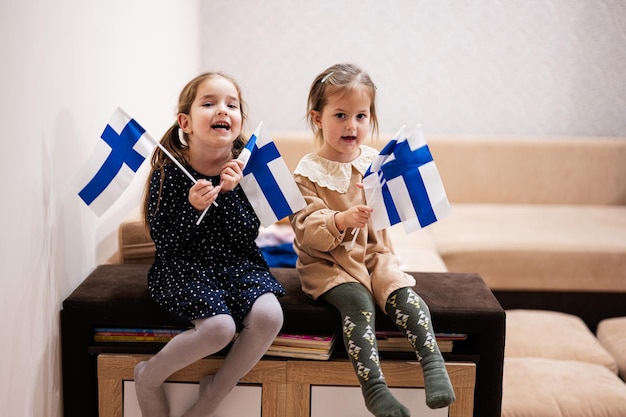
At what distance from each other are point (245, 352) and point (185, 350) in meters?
0.14

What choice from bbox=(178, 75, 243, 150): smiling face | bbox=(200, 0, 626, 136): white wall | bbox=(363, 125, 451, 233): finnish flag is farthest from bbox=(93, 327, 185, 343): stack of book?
bbox=(200, 0, 626, 136): white wall

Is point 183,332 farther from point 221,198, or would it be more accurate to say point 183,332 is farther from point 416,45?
point 416,45

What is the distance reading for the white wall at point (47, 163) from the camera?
161 centimetres

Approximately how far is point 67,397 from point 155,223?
520 millimetres

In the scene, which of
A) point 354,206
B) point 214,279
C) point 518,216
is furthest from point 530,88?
point 214,279

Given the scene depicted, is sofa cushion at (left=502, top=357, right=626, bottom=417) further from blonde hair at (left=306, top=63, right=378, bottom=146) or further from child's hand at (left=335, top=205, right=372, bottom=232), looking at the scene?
blonde hair at (left=306, top=63, right=378, bottom=146)

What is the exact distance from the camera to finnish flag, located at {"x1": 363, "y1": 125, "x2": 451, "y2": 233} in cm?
190

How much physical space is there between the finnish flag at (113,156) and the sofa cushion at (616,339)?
173 centimetres

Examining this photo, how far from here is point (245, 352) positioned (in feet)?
5.87

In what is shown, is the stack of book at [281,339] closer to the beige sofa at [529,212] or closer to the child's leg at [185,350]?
the child's leg at [185,350]

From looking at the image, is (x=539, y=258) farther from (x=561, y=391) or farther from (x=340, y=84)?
(x=340, y=84)

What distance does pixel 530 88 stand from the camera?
3949 mm

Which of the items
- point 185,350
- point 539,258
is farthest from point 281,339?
point 539,258

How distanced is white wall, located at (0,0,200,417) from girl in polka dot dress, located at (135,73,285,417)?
0.24m
